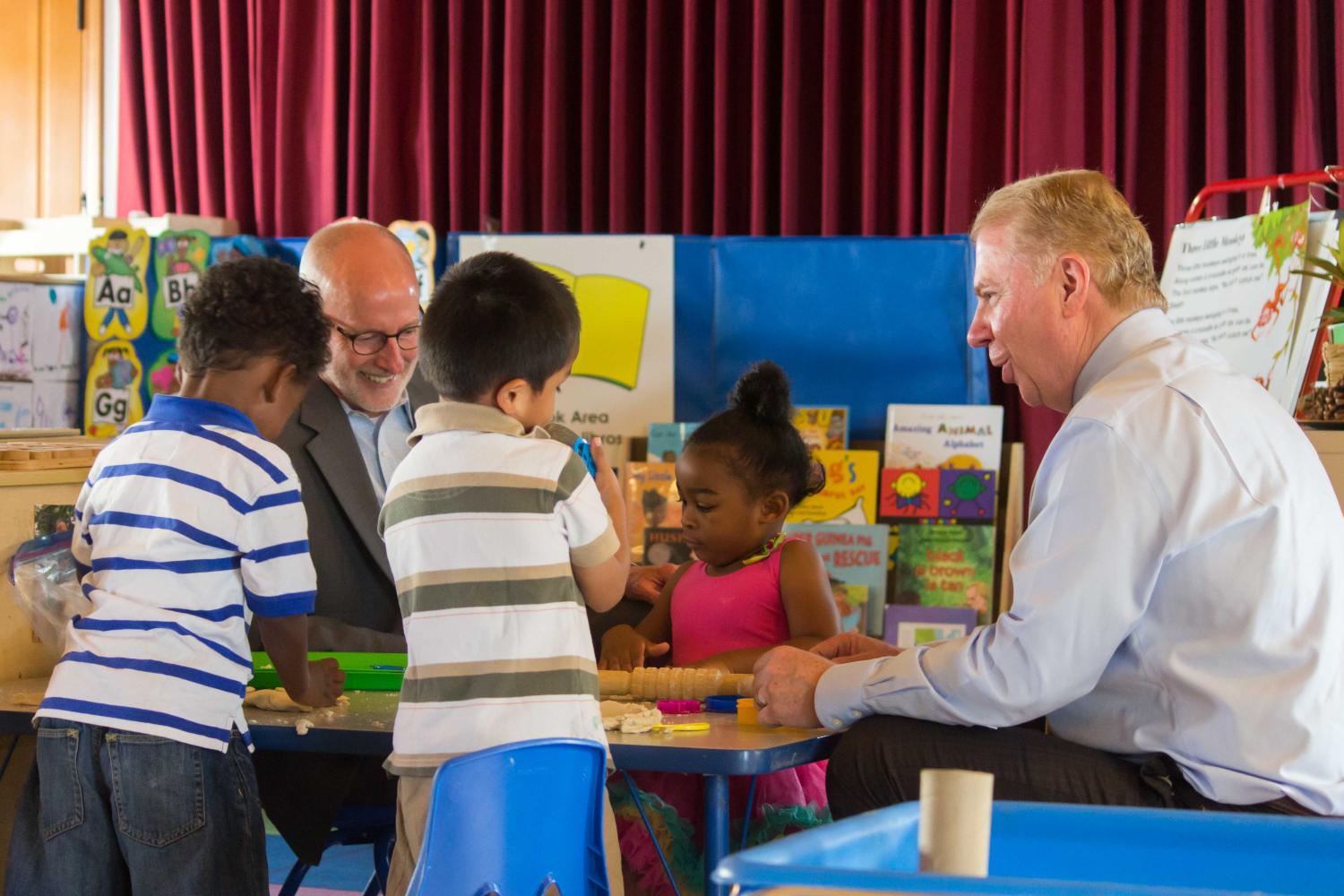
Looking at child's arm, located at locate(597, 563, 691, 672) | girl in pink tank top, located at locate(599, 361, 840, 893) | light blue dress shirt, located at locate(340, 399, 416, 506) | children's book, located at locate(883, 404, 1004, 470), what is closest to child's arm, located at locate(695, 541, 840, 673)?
girl in pink tank top, located at locate(599, 361, 840, 893)

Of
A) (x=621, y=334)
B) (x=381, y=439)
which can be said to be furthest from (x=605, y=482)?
(x=621, y=334)

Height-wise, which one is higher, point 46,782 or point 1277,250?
point 1277,250

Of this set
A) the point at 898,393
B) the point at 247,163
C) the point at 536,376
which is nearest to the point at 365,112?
the point at 247,163

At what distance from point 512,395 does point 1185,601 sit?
2.81ft

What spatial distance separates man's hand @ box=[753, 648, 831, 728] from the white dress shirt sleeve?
6.6 inches

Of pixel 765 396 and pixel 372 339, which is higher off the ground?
pixel 372 339

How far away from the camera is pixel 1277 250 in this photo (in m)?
3.49

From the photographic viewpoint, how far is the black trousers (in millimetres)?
1739

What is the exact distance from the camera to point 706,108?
4961 mm

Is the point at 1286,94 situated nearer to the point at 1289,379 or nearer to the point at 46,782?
the point at 1289,379

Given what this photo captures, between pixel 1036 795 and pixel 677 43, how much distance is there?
3.73 meters

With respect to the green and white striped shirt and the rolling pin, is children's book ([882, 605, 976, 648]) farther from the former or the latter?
the green and white striped shirt

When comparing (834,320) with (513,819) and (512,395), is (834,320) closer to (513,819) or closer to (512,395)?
(512,395)

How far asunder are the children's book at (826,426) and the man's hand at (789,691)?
2117 millimetres
